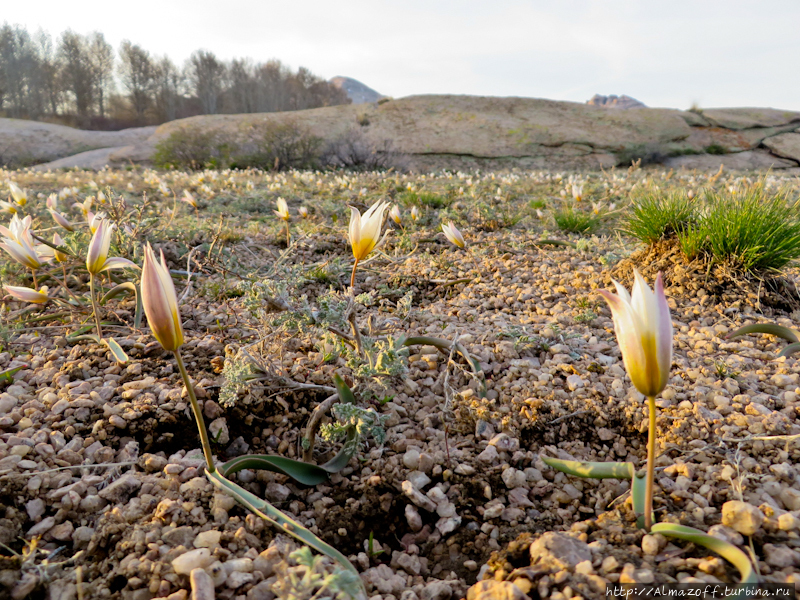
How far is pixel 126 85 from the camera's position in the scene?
36938mm

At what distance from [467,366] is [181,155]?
45.9 feet

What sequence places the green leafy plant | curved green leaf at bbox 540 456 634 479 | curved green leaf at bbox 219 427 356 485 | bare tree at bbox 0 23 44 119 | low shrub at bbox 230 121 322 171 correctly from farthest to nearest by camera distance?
1. bare tree at bbox 0 23 44 119
2. low shrub at bbox 230 121 322 171
3. the green leafy plant
4. curved green leaf at bbox 219 427 356 485
5. curved green leaf at bbox 540 456 634 479

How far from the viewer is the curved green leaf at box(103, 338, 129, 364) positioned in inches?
73.6

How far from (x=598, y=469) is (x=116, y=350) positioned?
1866 millimetres

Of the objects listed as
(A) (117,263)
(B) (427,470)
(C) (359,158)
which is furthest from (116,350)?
(C) (359,158)

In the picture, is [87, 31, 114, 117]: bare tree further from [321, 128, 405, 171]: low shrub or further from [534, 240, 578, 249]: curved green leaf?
[534, 240, 578, 249]: curved green leaf

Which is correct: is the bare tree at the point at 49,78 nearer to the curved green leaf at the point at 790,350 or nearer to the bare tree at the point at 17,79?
the bare tree at the point at 17,79

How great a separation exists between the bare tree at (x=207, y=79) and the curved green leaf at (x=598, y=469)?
133 ft

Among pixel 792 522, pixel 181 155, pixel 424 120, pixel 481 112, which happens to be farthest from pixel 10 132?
pixel 792 522

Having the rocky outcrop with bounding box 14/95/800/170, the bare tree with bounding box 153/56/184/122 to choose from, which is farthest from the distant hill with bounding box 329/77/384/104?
the rocky outcrop with bounding box 14/95/800/170

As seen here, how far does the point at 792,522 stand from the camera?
1.05 metres

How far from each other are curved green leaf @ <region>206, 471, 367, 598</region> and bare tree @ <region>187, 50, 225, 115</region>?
40.2 m

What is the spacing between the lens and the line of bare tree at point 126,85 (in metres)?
34.1

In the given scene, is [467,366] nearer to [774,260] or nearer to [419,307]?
[419,307]
